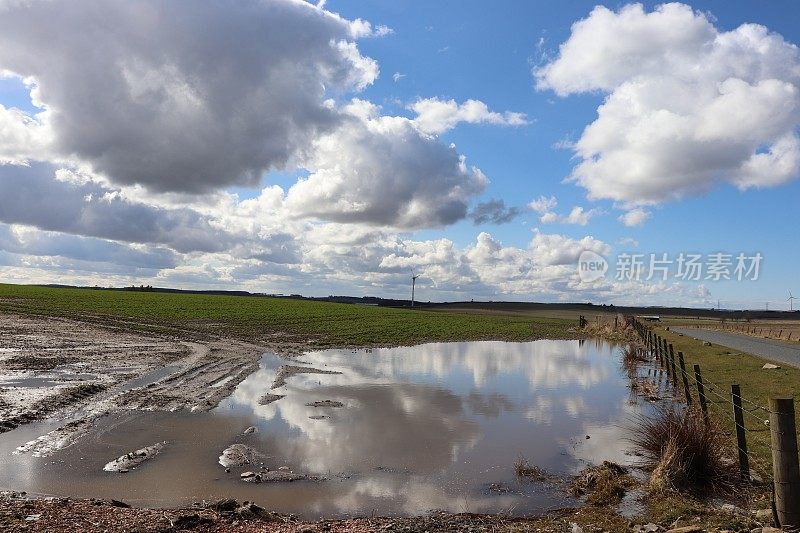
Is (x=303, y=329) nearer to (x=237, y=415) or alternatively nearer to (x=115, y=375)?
(x=115, y=375)

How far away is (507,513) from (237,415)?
8.67 meters

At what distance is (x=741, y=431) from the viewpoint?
9.41 meters

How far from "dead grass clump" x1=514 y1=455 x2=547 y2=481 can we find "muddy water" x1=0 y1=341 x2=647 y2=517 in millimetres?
274

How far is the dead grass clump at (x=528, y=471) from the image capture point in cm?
1025

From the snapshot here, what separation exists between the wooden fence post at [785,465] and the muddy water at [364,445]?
3.04m

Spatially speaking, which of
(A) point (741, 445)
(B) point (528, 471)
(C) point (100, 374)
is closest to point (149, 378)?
(C) point (100, 374)

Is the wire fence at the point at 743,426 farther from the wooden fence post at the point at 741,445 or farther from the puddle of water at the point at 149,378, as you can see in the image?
the puddle of water at the point at 149,378

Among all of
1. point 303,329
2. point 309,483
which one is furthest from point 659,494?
point 303,329

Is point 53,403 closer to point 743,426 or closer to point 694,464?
point 694,464

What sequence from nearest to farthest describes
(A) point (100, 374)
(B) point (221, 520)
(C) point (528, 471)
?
(B) point (221, 520) → (C) point (528, 471) → (A) point (100, 374)

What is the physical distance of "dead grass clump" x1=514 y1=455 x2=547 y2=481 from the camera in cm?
1025

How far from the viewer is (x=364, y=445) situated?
40.5 feet

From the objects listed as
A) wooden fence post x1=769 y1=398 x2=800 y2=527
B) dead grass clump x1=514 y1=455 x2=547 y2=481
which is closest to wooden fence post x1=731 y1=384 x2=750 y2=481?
wooden fence post x1=769 y1=398 x2=800 y2=527

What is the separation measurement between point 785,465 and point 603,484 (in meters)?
3.09
